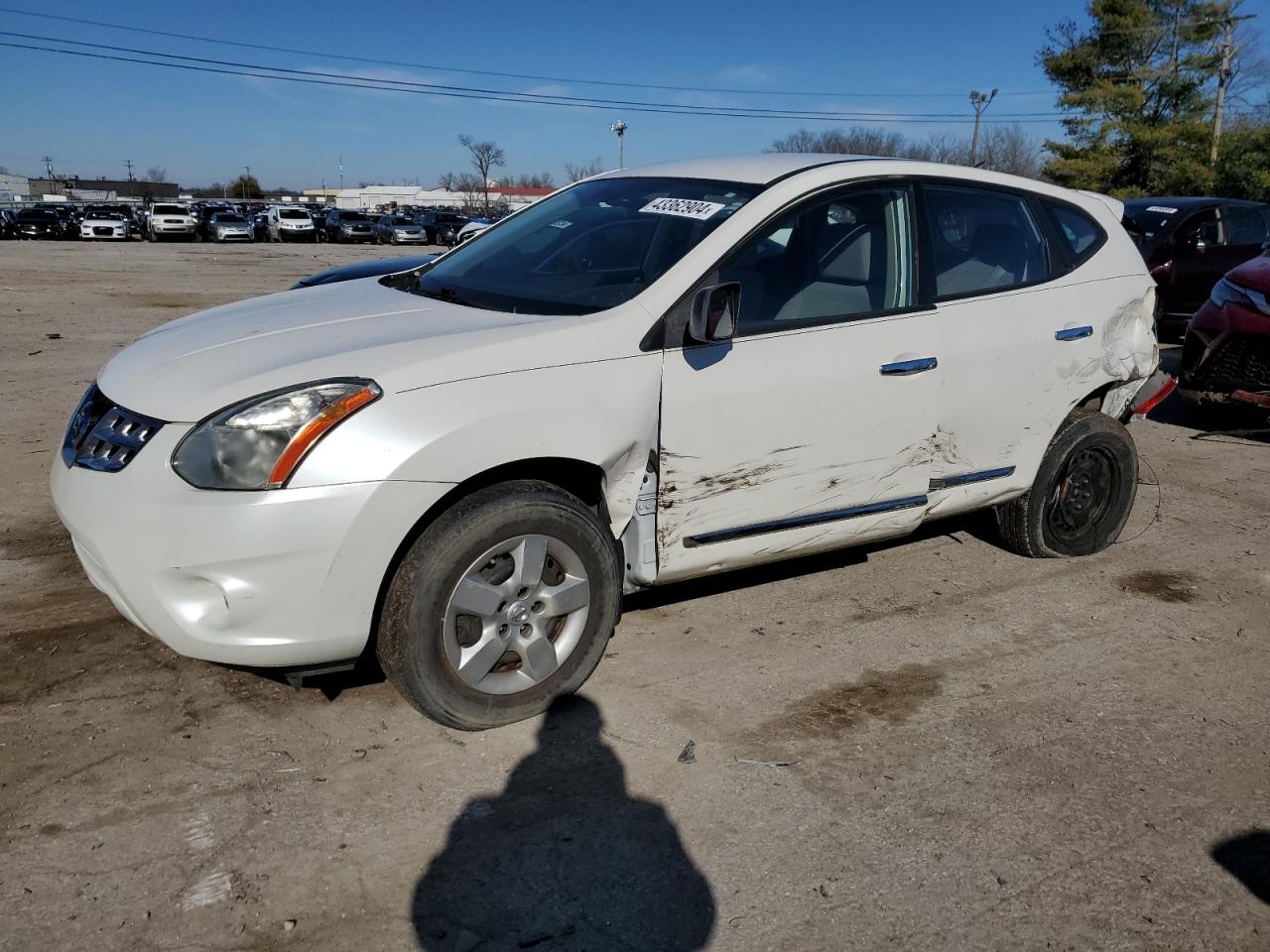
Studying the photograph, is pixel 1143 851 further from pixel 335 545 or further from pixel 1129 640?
pixel 335 545

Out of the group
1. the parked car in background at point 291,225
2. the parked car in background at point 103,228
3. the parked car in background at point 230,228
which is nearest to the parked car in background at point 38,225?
the parked car in background at point 103,228

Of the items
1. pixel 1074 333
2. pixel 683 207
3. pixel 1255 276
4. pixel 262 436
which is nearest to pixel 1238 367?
pixel 1255 276

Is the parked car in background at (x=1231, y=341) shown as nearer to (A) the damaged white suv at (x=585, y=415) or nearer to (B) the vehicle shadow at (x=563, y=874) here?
(A) the damaged white suv at (x=585, y=415)

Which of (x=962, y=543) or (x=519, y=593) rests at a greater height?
(x=519, y=593)

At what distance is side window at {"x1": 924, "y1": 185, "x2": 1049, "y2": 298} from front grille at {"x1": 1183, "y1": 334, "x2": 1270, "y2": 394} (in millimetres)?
3342

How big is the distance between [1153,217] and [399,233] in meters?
35.0

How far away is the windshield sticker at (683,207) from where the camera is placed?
374 centimetres

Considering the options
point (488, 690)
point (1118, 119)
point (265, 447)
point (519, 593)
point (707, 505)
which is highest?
point (1118, 119)

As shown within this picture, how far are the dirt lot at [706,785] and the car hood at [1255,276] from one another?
10.9 ft

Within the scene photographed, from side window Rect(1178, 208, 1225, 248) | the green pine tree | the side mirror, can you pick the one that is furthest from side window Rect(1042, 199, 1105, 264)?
the green pine tree

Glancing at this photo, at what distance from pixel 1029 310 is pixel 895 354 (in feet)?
2.87

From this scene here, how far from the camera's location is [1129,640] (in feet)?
13.5

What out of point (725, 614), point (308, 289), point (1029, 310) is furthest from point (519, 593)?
point (1029, 310)

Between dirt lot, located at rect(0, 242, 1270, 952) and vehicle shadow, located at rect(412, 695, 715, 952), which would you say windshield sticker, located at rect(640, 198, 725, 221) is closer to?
dirt lot, located at rect(0, 242, 1270, 952)
